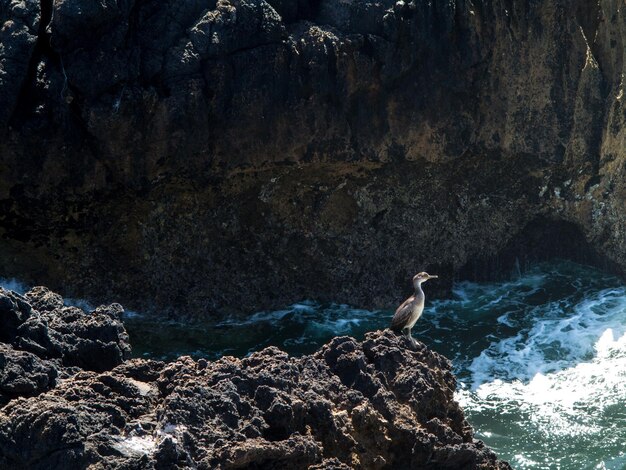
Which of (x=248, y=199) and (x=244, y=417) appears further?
(x=248, y=199)

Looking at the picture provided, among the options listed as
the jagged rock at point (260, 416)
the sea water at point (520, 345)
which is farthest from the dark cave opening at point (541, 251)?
the jagged rock at point (260, 416)

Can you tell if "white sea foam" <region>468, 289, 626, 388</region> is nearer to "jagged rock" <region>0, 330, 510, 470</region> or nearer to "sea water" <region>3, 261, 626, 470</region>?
"sea water" <region>3, 261, 626, 470</region>

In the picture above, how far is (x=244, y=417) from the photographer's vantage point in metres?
8.12

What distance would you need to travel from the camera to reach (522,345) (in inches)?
Answer: 577

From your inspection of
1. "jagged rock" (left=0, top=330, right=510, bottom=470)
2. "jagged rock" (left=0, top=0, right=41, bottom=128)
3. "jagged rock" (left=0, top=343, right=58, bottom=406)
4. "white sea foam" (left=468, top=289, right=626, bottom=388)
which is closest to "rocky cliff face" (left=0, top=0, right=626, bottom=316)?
"jagged rock" (left=0, top=0, right=41, bottom=128)

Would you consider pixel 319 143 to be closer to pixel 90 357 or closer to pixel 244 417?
pixel 90 357

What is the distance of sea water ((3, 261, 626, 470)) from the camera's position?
39.8 ft

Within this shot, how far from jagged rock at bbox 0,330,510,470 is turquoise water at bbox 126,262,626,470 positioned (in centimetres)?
259

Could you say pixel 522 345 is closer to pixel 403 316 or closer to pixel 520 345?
pixel 520 345

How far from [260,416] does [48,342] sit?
6.32 ft

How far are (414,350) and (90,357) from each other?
2.62 metres

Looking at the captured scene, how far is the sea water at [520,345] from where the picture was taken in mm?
12133

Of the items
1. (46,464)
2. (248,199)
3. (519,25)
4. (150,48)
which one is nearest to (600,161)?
(519,25)

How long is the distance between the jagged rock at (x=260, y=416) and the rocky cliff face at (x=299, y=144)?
5.44 m
